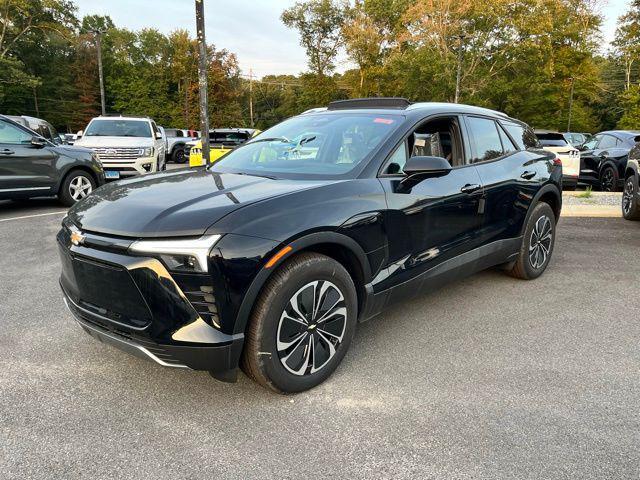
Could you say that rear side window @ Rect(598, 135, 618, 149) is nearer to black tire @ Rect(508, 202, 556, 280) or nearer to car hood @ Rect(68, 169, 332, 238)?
black tire @ Rect(508, 202, 556, 280)

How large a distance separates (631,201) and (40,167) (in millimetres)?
9838

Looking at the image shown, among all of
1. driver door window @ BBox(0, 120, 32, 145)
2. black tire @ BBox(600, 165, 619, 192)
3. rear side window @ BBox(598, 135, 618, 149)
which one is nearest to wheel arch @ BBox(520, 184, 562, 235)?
driver door window @ BBox(0, 120, 32, 145)

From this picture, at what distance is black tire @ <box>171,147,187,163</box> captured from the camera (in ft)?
81.0

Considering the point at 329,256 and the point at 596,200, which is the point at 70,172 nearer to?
the point at 329,256

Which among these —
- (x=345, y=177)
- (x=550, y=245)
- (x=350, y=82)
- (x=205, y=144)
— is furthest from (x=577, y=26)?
(x=345, y=177)

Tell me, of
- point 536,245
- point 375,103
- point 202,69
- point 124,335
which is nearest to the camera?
point 124,335

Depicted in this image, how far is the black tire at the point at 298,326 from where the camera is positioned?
258 cm

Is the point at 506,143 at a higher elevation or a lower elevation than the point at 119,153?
lower

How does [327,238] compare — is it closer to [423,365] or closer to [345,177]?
[345,177]

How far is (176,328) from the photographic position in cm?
242

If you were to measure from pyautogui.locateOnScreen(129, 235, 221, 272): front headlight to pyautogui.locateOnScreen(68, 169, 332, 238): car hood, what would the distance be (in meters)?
0.04

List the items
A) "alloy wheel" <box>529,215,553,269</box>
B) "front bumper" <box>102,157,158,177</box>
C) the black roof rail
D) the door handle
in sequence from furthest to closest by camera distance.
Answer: "front bumper" <box>102,157,158,177</box>, "alloy wheel" <box>529,215,553,269</box>, the black roof rail, the door handle

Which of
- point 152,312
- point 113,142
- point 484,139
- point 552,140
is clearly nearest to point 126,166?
point 113,142

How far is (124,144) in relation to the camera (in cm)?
1151
